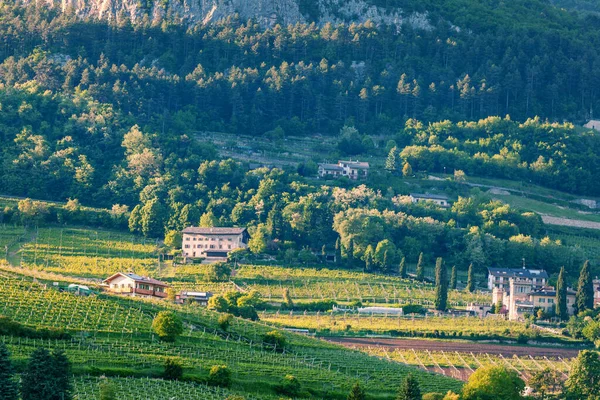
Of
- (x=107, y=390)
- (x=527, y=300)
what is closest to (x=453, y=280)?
(x=527, y=300)

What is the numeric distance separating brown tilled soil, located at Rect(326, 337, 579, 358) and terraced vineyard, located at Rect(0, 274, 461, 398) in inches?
521

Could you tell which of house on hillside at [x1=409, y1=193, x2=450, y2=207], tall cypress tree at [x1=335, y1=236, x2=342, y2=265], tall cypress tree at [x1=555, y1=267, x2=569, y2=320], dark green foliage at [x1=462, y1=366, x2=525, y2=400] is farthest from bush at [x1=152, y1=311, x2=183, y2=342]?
house on hillside at [x1=409, y1=193, x2=450, y2=207]

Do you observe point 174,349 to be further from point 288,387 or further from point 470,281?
point 470,281

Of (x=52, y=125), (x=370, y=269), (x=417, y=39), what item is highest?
(x=417, y=39)

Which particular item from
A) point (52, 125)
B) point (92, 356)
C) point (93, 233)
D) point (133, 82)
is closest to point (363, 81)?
point (133, 82)

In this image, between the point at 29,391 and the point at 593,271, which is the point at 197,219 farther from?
the point at 29,391

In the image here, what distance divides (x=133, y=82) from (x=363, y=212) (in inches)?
1412

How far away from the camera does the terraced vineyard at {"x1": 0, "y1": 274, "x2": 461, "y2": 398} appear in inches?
2445

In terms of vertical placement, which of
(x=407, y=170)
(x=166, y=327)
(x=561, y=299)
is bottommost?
(x=561, y=299)

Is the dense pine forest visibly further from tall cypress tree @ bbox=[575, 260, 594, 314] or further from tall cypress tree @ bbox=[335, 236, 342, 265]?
tall cypress tree @ bbox=[575, 260, 594, 314]

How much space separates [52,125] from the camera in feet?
438

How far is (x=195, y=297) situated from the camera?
95.4m

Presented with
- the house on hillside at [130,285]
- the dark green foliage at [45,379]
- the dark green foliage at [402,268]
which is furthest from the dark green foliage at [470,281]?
the dark green foliage at [45,379]

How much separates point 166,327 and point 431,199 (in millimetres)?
63345
